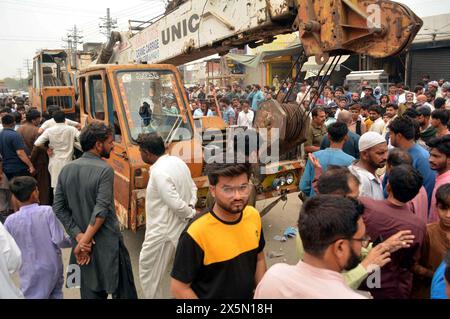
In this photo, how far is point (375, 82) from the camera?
47.5ft

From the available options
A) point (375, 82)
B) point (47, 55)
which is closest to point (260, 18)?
point (47, 55)

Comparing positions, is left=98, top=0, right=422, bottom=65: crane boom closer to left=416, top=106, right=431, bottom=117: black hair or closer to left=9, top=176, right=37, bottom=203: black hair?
left=9, top=176, right=37, bottom=203: black hair

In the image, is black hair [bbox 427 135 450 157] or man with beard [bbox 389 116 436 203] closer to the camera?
black hair [bbox 427 135 450 157]

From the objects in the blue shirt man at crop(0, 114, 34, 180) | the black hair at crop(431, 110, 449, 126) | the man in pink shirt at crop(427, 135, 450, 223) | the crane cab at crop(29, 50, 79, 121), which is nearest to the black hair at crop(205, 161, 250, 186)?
the man in pink shirt at crop(427, 135, 450, 223)

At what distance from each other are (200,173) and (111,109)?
137 cm

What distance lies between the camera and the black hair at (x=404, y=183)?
237 centimetres

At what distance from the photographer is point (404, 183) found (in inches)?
93.2

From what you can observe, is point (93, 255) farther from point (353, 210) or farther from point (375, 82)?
point (375, 82)

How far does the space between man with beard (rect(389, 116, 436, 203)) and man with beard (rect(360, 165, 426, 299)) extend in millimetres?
1325

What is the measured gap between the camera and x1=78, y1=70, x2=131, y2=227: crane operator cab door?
446cm

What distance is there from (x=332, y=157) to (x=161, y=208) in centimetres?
173

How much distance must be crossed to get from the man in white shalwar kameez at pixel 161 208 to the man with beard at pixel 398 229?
4.86ft

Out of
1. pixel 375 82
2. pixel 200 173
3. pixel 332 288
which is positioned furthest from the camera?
pixel 375 82

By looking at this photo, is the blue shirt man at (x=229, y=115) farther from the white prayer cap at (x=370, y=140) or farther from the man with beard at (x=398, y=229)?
the man with beard at (x=398, y=229)
